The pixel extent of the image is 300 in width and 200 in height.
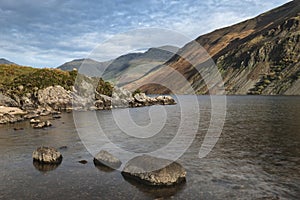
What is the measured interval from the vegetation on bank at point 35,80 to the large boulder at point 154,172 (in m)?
94.6

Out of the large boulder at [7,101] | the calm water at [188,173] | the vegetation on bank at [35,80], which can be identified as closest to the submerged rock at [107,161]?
the calm water at [188,173]

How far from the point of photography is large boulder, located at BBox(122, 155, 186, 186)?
2562 centimetres

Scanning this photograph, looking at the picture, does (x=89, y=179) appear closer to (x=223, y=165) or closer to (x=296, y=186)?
(x=223, y=165)

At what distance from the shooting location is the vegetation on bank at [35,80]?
4348 inches

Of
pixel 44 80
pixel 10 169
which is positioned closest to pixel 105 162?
pixel 10 169

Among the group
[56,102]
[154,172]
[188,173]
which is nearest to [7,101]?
[56,102]

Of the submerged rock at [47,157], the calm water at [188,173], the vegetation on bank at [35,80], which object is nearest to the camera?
the calm water at [188,173]

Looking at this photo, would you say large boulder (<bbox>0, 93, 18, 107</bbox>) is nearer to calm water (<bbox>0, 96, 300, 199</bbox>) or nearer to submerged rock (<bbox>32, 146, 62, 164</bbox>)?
calm water (<bbox>0, 96, 300, 199</bbox>)

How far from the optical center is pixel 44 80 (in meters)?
117

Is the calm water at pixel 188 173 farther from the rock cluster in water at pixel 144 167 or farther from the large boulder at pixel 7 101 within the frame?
the large boulder at pixel 7 101

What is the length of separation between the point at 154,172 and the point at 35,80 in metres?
105

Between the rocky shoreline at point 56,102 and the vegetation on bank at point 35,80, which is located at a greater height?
the vegetation on bank at point 35,80

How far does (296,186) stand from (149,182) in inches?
549

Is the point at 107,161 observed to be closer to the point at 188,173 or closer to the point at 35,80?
the point at 188,173
